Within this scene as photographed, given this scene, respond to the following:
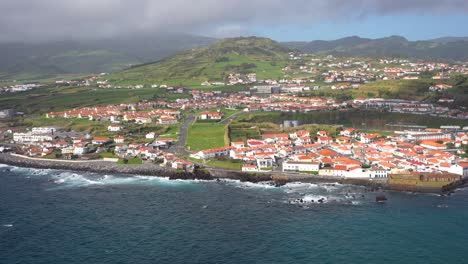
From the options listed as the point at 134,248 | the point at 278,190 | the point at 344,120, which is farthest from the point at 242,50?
the point at 134,248

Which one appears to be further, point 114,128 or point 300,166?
point 114,128

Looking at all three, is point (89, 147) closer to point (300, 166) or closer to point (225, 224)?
point (300, 166)

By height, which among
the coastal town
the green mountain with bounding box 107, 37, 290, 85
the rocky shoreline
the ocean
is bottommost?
the ocean

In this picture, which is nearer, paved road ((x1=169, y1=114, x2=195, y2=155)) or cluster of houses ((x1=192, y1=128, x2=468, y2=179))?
cluster of houses ((x1=192, y1=128, x2=468, y2=179))

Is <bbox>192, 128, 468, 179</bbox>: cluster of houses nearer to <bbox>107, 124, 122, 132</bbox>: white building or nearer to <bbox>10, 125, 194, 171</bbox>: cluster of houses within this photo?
<bbox>10, 125, 194, 171</bbox>: cluster of houses

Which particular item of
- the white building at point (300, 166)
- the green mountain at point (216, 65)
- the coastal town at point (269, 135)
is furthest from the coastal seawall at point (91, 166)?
the green mountain at point (216, 65)

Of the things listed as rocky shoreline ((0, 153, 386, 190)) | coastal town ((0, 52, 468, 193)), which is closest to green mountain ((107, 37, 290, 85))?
coastal town ((0, 52, 468, 193))

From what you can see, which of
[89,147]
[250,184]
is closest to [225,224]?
[250,184]
